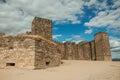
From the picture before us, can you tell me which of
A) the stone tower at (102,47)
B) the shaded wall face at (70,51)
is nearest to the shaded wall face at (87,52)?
the stone tower at (102,47)

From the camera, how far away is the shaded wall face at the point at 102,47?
20016 millimetres

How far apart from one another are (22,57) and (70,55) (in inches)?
508

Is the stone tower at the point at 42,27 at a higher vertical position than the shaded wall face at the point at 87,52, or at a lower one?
higher

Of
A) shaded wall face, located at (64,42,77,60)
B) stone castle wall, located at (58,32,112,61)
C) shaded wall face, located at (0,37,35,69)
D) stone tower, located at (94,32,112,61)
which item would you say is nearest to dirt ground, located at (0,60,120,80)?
shaded wall face, located at (0,37,35,69)

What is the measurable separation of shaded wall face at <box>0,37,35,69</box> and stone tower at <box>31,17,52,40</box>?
5151mm

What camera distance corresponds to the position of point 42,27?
48.2ft

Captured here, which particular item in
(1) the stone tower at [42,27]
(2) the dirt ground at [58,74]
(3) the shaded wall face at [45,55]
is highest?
(1) the stone tower at [42,27]

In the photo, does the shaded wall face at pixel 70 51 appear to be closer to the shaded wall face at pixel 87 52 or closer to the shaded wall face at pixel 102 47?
the shaded wall face at pixel 87 52

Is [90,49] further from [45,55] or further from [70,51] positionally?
[45,55]

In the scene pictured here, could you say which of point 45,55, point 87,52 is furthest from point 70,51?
point 45,55

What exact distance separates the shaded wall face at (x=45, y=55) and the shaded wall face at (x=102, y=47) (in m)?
11.1

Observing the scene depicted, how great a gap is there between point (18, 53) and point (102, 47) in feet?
49.1

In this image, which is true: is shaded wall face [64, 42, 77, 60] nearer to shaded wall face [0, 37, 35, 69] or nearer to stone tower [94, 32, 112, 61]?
stone tower [94, 32, 112, 61]

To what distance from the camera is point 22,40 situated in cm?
946
